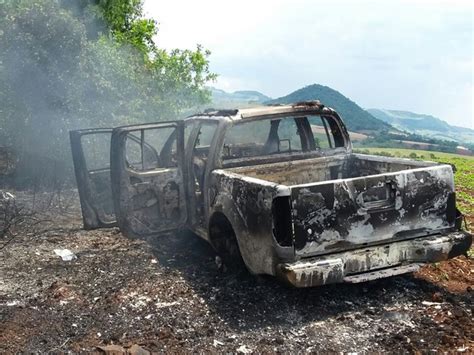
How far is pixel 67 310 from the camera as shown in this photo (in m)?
4.58

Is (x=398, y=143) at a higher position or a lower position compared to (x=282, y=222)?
lower

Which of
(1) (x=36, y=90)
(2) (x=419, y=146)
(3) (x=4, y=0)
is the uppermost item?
(3) (x=4, y=0)

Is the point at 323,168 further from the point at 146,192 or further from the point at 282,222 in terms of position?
the point at 146,192

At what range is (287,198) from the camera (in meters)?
4.10

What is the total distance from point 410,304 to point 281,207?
5.11 ft

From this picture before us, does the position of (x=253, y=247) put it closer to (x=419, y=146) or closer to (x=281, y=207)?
(x=281, y=207)

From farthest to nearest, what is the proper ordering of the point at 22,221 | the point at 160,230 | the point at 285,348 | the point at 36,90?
the point at 36,90, the point at 22,221, the point at 160,230, the point at 285,348

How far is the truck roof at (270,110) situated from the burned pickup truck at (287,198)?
0.01m

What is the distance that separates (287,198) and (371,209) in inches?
32.8

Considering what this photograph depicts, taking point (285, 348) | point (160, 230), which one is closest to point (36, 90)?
point (160, 230)

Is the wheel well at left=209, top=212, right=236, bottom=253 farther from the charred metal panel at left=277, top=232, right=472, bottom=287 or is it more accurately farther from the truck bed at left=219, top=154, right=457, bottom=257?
the charred metal panel at left=277, top=232, right=472, bottom=287

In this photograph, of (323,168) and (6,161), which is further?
(6,161)

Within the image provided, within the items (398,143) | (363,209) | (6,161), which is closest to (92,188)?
(363,209)

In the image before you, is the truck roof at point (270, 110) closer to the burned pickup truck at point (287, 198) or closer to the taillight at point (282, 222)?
the burned pickup truck at point (287, 198)
